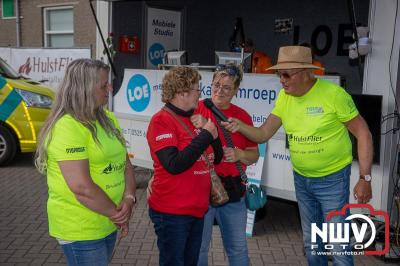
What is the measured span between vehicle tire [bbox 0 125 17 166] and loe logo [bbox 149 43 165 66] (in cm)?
274

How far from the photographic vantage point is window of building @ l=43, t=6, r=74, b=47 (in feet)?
46.9

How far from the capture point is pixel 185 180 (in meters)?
2.54

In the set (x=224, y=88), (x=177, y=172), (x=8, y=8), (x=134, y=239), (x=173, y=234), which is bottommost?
(x=134, y=239)

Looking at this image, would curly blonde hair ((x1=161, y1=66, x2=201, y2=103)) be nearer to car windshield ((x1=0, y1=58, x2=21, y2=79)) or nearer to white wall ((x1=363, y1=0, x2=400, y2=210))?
white wall ((x1=363, y1=0, x2=400, y2=210))

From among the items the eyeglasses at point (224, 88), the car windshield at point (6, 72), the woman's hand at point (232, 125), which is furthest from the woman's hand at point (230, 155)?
the car windshield at point (6, 72)

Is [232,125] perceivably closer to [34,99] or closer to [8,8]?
[34,99]

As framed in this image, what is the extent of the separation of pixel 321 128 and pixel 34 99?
19.6 feet

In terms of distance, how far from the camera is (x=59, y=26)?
14.6 meters

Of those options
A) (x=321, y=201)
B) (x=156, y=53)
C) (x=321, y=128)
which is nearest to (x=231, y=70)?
(x=321, y=128)

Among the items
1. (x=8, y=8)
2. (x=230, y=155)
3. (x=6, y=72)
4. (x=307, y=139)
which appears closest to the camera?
(x=230, y=155)

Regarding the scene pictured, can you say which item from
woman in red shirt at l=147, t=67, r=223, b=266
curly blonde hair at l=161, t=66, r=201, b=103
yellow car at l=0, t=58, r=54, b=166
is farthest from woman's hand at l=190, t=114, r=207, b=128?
yellow car at l=0, t=58, r=54, b=166

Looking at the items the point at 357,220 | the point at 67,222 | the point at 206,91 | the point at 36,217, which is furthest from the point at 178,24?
the point at 67,222

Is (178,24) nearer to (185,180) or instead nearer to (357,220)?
(357,220)

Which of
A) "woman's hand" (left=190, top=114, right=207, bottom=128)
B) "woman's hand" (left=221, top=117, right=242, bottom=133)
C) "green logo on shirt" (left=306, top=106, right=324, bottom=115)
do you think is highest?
"green logo on shirt" (left=306, top=106, right=324, bottom=115)
